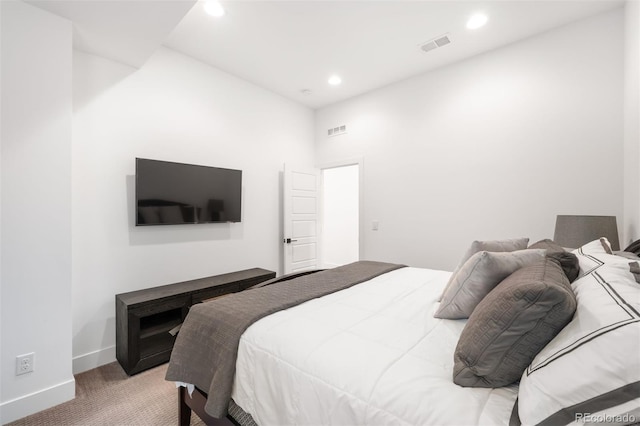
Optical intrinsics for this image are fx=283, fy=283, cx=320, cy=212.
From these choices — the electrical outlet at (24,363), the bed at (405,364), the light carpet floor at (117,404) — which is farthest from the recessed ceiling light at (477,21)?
the electrical outlet at (24,363)

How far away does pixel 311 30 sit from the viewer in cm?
282

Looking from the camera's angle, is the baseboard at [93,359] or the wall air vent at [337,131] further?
the wall air vent at [337,131]

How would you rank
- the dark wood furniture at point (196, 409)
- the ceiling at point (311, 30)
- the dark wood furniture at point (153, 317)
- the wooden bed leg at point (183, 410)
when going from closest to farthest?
the dark wood furniture at point (196, 409), the wooden bed leg at point (183, 410), the ceiling at point (311, 30), the dark wood furniture at point (153, 317)

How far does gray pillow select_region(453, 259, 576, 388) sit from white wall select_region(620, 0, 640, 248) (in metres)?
1.93

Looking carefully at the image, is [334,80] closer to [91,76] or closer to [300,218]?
[300,218]

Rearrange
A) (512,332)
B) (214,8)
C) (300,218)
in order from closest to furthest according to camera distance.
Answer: (512,332) → (214,8) → (300,218)

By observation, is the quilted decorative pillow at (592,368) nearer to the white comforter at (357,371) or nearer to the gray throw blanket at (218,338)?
the white comforter at (357,371)

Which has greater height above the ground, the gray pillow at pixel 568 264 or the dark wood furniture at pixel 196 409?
the gray pillow at pixel 568 264

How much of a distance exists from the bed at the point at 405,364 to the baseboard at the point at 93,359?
1509mm

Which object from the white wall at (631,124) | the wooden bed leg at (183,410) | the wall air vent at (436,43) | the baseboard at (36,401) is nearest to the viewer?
the wooden bed leg at (183,410)

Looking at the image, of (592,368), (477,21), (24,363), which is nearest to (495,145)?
(477,21)

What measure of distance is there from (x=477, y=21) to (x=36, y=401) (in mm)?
4688

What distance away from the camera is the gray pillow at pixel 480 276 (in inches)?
50.6

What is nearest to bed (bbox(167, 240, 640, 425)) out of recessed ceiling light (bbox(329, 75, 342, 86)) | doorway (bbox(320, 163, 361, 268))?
recessed ceiling light (bbox(329, 75, 342, 86))
